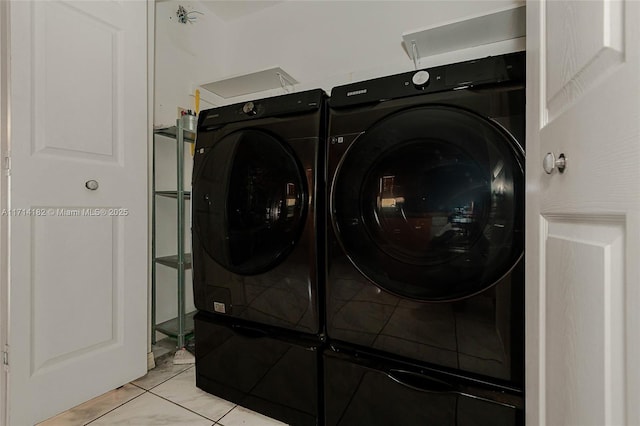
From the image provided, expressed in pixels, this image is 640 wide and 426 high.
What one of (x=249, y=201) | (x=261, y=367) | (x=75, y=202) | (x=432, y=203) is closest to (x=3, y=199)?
(x=75, y=202)

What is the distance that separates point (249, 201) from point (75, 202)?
717 mm

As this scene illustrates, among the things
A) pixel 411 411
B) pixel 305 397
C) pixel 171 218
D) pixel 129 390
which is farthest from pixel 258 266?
pixel 171 218

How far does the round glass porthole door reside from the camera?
1076mm

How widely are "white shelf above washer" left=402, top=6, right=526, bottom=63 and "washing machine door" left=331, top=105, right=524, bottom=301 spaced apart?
0.71 metres

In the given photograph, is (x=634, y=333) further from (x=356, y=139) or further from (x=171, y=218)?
(x=171, y=218)

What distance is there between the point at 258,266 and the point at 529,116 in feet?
3.04

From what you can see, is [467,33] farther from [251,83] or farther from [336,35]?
[251,83]

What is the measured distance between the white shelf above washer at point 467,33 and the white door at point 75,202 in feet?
4.27

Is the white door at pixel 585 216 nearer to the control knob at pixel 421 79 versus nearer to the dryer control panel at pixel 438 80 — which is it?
the dryer control panel at pixel 438 80

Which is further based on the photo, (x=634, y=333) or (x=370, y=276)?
(x=370, y=276)

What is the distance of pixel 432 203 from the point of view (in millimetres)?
856

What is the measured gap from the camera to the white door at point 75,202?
1.10m

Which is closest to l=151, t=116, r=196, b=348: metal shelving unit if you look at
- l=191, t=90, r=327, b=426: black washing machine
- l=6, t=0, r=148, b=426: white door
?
l=6, t=0, r=148, b=426: white door

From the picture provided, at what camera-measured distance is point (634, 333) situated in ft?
1.21
